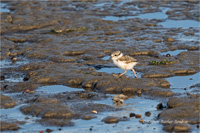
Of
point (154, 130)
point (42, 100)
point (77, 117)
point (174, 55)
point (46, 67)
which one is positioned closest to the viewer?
point (154, 130)

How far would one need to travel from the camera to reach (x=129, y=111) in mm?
10086

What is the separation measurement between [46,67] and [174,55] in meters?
5.35

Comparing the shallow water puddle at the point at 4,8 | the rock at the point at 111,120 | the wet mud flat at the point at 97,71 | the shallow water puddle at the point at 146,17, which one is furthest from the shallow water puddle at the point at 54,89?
the shallow water puddle at the point at 4,8

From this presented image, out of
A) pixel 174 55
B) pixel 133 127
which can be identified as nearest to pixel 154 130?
pixel 133 127

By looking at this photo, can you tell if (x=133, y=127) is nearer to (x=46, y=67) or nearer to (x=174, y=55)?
(x=46, y=67)

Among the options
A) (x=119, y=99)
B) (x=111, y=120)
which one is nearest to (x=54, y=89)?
(x=119, y=99)

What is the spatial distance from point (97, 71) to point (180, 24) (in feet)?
33.3

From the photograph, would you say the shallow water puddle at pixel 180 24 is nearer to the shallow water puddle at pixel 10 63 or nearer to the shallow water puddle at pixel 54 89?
the shallow water puddle at pixel 10 63

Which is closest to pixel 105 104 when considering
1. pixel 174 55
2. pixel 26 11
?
pixel 174 55

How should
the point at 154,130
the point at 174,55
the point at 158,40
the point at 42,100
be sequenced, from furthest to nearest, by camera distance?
1. the point at 158,40
2. the point at 174,55
3. the point at 42,100
4. the point at 154,130

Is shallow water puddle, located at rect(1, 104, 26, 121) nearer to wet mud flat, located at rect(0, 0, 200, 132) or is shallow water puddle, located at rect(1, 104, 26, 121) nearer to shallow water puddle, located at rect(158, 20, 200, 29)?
wet mud flat, located at rect(0, 0, 200, 132)

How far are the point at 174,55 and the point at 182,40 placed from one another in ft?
8.92

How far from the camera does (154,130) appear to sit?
8766 millimetres

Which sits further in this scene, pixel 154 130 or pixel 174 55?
pixel 174 55
